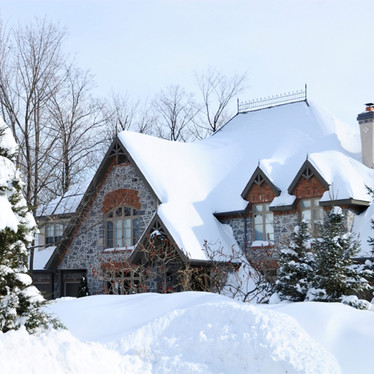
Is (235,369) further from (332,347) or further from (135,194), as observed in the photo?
(135,194)

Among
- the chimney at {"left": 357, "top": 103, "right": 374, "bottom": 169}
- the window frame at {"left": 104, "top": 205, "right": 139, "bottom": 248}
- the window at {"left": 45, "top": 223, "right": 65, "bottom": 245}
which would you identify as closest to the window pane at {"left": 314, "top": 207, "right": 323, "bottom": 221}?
the chimney at {"left": 357, "top": 103, "right": 374, "bottom": 169}

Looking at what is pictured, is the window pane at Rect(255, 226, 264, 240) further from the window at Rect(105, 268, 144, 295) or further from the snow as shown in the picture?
the snow

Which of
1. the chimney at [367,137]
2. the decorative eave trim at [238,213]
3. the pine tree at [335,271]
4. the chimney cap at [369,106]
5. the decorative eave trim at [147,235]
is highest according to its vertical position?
the chimney cap at [369,106]

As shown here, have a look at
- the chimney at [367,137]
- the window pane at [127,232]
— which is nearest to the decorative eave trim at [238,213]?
the window pane at [127,232]

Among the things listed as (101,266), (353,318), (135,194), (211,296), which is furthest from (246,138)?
(353,318)

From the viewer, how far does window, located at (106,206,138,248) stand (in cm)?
2498

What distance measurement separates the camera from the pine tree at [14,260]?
33.8 ft

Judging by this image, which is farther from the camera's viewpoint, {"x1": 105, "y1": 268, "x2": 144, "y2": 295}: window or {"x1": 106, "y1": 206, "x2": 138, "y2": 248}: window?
{"x1": 106, "y1": 206, "x2": 138, "y2": 248}: window

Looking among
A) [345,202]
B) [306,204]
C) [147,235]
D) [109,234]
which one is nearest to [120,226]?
[109,234]

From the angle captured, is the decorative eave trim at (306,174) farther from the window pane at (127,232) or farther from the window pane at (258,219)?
the window pane at (127,232)

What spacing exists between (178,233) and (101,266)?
4303 mm

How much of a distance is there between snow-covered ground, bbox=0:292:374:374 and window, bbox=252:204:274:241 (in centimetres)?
1020

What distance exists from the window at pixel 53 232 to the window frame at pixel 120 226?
3.12 metres

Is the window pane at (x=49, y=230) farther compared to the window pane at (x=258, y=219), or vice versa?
the window pane at (x=49, y=230)
